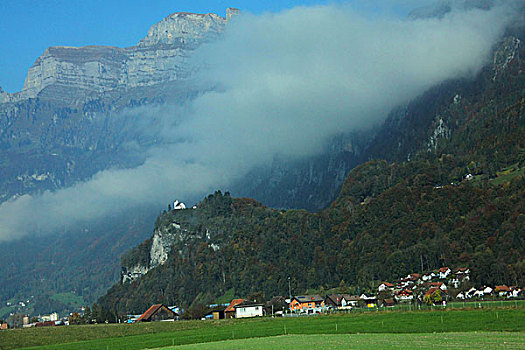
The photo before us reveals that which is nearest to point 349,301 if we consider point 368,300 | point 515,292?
point 368,300

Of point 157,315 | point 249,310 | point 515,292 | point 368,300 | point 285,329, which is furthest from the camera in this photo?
point 157,315

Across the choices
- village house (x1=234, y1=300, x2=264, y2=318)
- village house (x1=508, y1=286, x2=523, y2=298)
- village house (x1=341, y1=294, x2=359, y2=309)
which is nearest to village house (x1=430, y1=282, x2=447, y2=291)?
village house (x1=341, y1=294, x2=359, y2=309)

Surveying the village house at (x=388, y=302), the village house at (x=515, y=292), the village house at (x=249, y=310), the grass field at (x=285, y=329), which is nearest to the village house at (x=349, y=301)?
the village house at (x=388, y=302)

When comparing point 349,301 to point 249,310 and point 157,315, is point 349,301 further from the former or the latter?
point 157,315

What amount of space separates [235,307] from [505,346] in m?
125

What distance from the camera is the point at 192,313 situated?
19262cm

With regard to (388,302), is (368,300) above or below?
above

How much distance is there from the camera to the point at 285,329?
338ft

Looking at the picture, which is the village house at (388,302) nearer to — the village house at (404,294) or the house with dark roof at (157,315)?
the village house at (404,294)

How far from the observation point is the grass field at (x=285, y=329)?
8000cm

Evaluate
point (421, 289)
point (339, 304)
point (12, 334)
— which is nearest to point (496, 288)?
point (421, 289)

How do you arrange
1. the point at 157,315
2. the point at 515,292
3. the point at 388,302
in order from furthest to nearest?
the point at 157,315, the point at 388,302, the point at 515,292

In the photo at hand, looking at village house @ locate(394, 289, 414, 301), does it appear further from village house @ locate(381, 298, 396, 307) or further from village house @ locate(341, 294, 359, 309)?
village house @ locate(341, 294, 359, 309)

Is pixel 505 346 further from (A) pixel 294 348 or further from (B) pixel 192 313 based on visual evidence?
(B) pixel 192 313
